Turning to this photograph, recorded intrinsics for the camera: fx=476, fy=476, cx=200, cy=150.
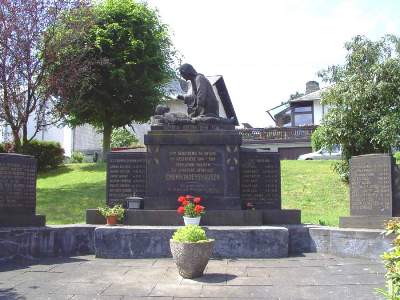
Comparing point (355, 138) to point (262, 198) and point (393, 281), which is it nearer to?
point (262, 198)

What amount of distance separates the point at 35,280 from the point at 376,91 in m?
14.3

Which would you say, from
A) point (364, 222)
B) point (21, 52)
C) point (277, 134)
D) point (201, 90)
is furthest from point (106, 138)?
point (364, 222)

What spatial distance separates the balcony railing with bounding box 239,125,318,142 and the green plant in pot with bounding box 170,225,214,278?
32607 millimetres

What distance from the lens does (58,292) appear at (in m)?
7.03

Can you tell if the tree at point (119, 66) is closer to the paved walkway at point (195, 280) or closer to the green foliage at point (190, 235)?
the paved walkway at point (195, 280)

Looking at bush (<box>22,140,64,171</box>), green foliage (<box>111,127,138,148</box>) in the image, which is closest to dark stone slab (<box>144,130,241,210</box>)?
bush (<box>22,140,64,171</box>)

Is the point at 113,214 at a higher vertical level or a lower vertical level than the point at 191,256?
higher

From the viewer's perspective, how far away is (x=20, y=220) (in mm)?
10398

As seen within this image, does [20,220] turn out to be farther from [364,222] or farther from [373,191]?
[373,191]

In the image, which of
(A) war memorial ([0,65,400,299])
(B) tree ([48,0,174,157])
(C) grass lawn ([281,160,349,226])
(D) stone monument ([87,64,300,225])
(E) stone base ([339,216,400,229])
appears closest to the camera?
(A) war memorial ([0,65,400,299])

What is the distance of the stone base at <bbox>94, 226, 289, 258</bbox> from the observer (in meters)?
9.90

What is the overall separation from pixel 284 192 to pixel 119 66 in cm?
1204

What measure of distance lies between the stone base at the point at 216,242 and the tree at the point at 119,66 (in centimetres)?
1419

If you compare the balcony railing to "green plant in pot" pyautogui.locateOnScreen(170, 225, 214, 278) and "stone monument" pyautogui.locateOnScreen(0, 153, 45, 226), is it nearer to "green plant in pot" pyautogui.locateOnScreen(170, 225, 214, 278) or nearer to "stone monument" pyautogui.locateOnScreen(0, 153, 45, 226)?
"stone monument" pyautogui.locateOnScreen(0, 153, 45, 226)
